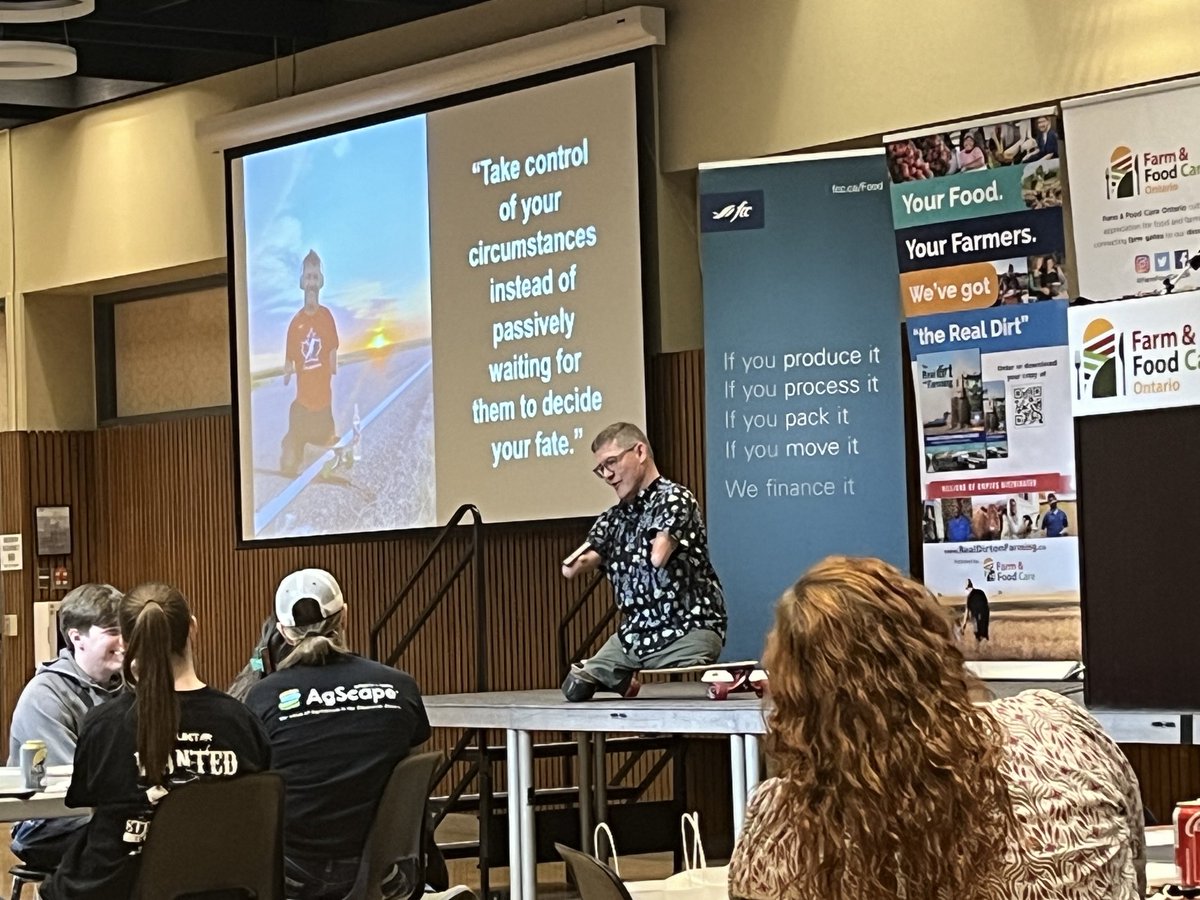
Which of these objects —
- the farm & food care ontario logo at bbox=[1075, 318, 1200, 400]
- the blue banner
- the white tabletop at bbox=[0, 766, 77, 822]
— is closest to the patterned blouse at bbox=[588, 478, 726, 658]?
the blue banner

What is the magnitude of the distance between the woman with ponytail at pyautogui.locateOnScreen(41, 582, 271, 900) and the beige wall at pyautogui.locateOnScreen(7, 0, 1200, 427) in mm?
4755

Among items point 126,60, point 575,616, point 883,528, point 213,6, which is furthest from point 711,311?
point 126,60

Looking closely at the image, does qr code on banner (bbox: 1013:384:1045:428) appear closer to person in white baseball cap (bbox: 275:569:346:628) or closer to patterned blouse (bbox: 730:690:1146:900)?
person in white baseball cap (bbox: 275:569:346:628)

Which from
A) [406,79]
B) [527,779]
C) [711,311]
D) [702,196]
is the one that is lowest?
[527,779]

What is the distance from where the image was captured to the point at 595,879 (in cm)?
297

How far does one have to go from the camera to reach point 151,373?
12.8 meters

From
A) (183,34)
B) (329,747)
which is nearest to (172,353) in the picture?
(183,34)

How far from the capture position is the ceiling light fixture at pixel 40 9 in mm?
9133

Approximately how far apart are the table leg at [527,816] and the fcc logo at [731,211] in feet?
8.84

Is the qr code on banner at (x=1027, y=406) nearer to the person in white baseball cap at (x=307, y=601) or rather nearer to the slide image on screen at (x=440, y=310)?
the slide image on screen at (x=440, y=310)

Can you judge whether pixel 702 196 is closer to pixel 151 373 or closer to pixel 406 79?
pixel 406 79

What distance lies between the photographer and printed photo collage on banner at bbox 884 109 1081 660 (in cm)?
718

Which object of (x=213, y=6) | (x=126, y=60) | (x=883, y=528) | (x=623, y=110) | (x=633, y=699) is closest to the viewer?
(x=633, y=699)

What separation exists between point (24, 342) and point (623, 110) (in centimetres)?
562
